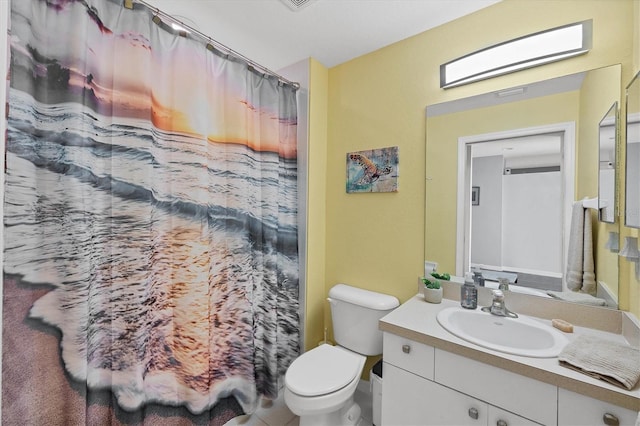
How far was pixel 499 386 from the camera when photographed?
1.05 m

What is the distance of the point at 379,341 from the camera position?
1.72 meters

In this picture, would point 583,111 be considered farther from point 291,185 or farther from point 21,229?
point 21,229

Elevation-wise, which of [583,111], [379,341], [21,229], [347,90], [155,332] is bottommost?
[379,341]

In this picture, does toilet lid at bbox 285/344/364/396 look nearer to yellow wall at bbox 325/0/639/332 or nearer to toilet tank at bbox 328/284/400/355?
toilet tank at bbox 328/284/400/355

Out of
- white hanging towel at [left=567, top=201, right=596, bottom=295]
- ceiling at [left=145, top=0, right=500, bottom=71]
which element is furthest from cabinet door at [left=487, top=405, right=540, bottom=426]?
ceiling at [left=145, top=0, right=500, bottom=71]

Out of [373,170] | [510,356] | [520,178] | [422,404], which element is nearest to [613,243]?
[520,178]

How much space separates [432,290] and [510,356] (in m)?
0.57

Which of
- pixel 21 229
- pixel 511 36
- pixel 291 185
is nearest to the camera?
pixel 21 229

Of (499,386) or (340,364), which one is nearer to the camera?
(499,386)

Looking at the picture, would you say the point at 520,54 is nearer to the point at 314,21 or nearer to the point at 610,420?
the point at 314,21

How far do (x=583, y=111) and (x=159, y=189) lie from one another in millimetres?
2044

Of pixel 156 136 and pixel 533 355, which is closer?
pixel 533 355

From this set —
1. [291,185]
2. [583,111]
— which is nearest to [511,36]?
[583,111]

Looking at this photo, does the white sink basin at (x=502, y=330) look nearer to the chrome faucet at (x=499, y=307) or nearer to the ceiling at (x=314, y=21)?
the chrome faucet at (x=499, y=307)
